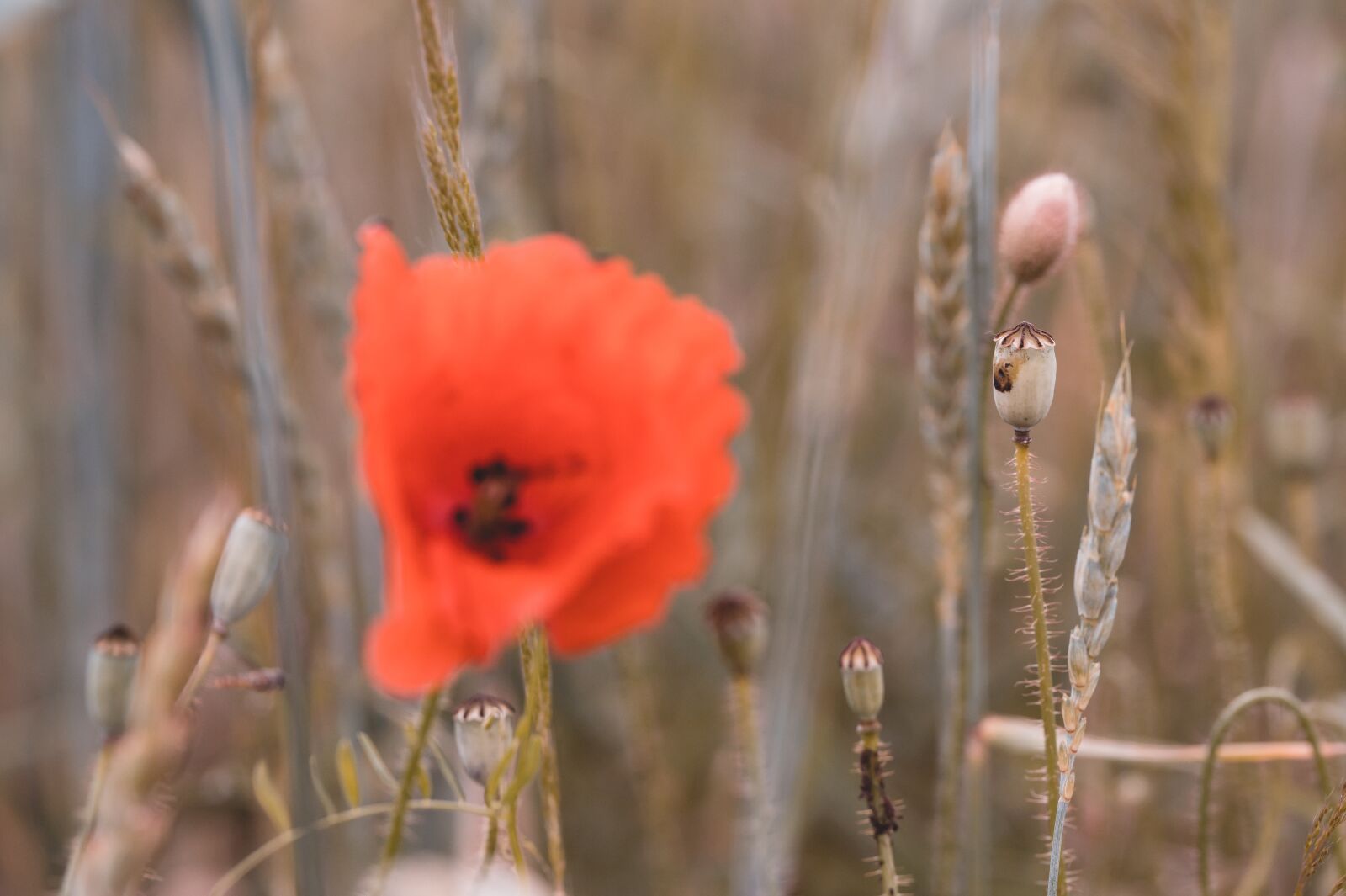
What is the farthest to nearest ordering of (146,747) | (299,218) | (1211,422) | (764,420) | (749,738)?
(764,420) < (299,218) < (1211,422) < (749,738) < (146,747)

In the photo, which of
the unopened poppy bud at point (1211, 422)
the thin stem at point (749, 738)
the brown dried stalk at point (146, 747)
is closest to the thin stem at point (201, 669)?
the brown dried stalk at point (146, 747)

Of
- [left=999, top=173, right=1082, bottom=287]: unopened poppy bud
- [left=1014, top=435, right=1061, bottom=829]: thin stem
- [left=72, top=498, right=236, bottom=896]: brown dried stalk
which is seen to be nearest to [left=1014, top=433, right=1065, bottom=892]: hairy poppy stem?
[left=1014, top=435, right=1061, bottom=829]: thin stem

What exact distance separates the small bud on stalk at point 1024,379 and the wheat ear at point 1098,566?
0.02 metres

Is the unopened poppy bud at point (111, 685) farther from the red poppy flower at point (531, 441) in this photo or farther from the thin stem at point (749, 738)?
the thin stem at point (749, 738)

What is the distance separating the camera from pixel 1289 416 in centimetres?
79

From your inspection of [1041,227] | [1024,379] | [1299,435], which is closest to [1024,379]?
[1024,379]

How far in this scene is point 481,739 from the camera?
422 mm

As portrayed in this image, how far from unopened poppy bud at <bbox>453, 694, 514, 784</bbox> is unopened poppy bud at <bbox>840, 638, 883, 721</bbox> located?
0.41ft

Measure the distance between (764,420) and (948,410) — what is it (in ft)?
2.11

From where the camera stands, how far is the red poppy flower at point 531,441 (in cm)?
33

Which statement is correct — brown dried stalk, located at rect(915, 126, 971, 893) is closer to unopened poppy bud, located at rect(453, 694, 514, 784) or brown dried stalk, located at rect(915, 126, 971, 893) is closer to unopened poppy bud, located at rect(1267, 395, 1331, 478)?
unopened poppy bud, located at rect(453, 694, 514, 784)

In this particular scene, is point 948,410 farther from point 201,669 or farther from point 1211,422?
point 201,669

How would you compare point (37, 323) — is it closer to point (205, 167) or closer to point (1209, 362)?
point (205, 167)

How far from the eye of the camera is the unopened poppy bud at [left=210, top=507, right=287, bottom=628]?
416 millimetres
